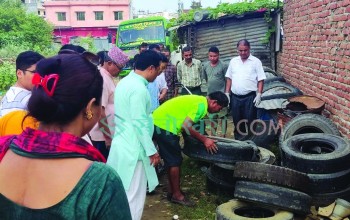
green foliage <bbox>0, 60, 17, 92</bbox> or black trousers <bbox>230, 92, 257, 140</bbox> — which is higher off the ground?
green foliage <bbox>0, 60, 17, 92</bbox>

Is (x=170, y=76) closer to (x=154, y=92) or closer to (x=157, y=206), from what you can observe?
(x=154, y=92)

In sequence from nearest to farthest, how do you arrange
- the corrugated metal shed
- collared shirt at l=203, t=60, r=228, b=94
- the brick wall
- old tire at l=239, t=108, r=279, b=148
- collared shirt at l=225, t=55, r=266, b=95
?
the brick wall < collared shirt at l=225, t=55, r=266, b=95 < old tire at l=239, t=108, r=279, b=148 < collared shirt at l=203, t=60, r=228, b=94 < the corrugated metal shed

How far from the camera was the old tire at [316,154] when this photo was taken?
418 cm

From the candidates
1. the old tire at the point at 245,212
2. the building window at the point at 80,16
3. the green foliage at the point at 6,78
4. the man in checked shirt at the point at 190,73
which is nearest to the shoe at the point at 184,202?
the old tire at the point at 245,212

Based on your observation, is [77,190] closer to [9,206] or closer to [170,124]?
[9,206]

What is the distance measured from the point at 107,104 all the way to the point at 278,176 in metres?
Answer: 2.14

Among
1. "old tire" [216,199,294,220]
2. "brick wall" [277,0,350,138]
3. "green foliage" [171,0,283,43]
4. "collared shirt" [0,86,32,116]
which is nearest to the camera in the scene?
"collared shirt" [0,86,32,116]

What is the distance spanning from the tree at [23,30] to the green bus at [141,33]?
20270 millimetres

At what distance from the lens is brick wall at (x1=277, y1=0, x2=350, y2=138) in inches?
194

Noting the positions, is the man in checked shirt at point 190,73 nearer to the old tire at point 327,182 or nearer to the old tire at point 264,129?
the old tire at point 264,129

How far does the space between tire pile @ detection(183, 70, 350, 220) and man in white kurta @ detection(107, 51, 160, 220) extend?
3.12ft

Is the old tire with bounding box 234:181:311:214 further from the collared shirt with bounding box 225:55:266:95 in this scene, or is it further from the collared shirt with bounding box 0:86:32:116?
the collared shirt with bounding box 225:55:266:95

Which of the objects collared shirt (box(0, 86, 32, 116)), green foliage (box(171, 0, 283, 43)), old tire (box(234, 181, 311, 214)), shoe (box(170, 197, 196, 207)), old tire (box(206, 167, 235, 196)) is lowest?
shoe (box(170, 197, 196, 207))

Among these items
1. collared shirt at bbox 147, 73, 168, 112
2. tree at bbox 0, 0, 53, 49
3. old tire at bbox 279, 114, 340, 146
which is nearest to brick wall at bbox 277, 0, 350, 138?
old tire at bbox 279, 114, 340, 146
